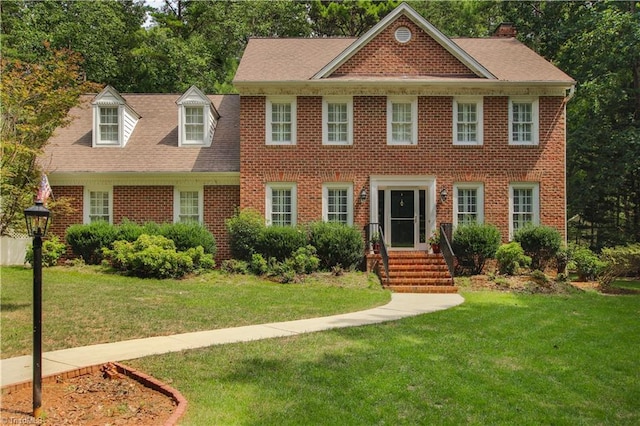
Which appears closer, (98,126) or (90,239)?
(90,239)

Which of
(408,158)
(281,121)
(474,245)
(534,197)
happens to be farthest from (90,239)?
(534,197)

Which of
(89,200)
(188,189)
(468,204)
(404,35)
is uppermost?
(404,35)

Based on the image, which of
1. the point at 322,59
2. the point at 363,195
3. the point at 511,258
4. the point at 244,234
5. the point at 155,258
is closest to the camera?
the point at 155,258

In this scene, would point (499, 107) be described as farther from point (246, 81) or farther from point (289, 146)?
point (246, 81)

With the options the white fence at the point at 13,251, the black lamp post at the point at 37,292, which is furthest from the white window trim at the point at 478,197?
the white fence at the point at 13,251

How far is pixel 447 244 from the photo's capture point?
14.8m

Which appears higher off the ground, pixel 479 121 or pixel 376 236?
pixel 479 121

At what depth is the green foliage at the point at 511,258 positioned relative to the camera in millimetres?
15398

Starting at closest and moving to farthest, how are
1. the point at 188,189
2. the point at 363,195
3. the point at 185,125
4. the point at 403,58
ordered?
the point at 363,195 < the point at 403,58 < the point at 188,189 < the point at 185,125

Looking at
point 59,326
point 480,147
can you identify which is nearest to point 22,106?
point 59,326

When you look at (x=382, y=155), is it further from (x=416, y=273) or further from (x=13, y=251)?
(x=13, y=251)

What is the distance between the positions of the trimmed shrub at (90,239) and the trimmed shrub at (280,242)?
4.85 meters

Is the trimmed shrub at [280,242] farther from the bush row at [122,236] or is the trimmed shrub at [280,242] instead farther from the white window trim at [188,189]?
the white window trim at [188,189]

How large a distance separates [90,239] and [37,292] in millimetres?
11978
